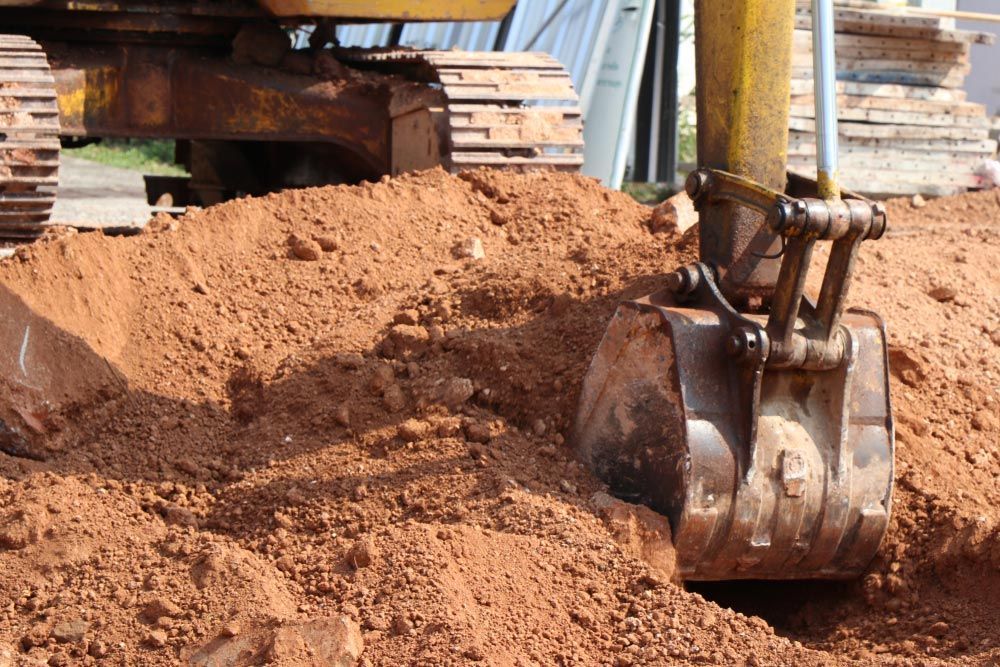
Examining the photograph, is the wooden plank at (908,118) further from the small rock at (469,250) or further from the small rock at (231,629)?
the small rock at (231,629)

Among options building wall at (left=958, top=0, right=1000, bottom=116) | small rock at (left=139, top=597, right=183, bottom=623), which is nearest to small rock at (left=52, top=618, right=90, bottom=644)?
small rock at (left=139, top=597, right=183, bottom=623)

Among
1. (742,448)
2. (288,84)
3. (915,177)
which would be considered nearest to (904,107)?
(915,177)

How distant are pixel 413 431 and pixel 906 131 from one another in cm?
766

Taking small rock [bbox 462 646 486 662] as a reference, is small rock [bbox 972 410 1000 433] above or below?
above

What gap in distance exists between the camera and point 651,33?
36.6 ft

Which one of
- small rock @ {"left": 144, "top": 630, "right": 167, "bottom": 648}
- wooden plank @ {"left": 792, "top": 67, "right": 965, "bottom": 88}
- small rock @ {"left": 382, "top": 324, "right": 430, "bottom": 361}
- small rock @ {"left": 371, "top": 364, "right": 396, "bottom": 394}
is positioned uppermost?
wooden plank @ {"left": 792, "top": 67, "right": 965, "bottom": 88}

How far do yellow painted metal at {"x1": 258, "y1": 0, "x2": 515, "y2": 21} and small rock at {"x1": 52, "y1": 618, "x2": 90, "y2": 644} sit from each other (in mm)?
3371

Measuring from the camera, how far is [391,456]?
12.0 feet

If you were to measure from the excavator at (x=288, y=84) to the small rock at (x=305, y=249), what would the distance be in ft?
3.21

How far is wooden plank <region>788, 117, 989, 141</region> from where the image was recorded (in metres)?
10.3

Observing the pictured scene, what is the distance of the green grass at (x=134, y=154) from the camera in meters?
16.3

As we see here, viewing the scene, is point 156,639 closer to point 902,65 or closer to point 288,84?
point 288,84

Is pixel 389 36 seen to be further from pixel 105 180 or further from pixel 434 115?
pixel 434 115

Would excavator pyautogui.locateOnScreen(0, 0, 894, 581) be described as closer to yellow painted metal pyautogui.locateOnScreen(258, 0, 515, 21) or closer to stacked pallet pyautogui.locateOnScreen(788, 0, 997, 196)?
yellow painted metal pyautogui.locateOnScreen(258, 0, 515, 21)
